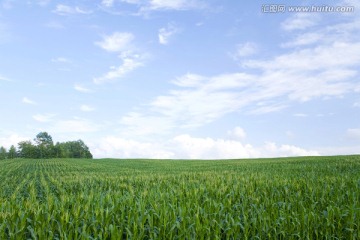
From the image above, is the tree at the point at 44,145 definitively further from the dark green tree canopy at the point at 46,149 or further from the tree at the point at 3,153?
the tree at the point at 3,153

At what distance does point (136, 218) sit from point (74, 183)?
15.4 m

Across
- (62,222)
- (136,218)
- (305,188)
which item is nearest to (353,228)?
(305,188)

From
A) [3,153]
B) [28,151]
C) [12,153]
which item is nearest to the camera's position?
[28,151]

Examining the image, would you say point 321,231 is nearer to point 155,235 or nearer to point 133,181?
point 155,235

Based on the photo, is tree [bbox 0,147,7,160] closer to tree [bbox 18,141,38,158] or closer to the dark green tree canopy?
the dark green tree canopy

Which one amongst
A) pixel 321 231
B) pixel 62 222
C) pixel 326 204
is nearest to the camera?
pixel 62 222

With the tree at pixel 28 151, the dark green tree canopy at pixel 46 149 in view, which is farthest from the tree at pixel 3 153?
the tree at pixel 28 151

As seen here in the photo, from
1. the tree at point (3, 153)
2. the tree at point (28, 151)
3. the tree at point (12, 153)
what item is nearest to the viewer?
the tree at point (28, 151)

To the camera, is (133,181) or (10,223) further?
(133,181)

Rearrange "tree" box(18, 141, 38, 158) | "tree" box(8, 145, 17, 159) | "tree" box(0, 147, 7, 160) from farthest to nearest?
1. "tree" box(8, 145, 17, 159)
2. "tree" box(0, 147, 7, 160)
3. "tree" box(18, 141, 38, 158)

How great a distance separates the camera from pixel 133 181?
862 inches

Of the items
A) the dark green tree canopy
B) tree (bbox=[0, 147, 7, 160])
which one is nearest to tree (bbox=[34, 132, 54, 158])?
the dark green tree canopy

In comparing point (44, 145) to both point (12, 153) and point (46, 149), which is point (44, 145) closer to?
point (46, 149)

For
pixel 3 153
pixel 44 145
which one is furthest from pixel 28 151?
pixel 3 153
